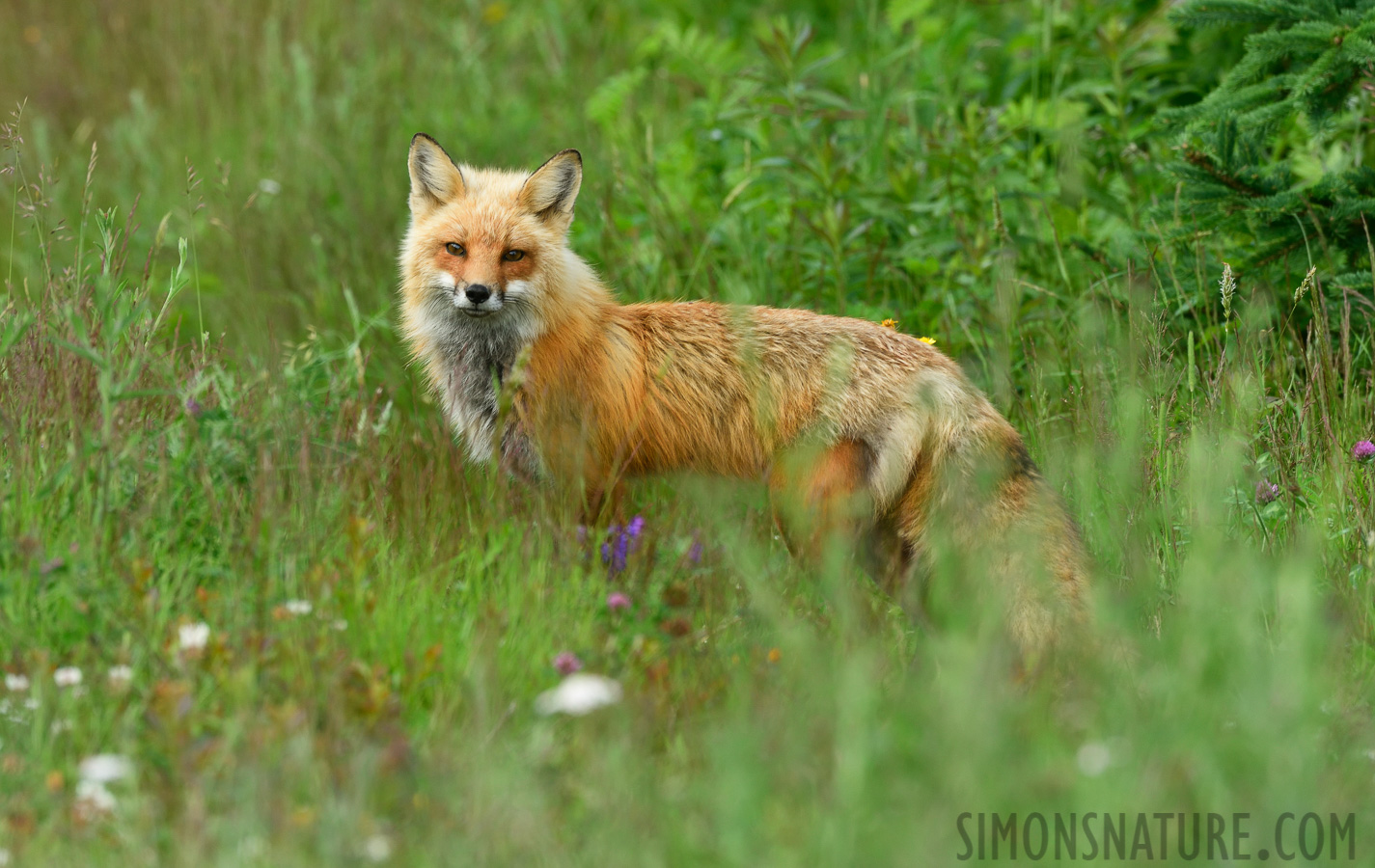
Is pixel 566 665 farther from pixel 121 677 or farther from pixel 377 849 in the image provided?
pixel 121 677

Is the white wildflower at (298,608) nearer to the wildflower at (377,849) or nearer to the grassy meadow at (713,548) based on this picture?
the grassy meadow at (713,548)

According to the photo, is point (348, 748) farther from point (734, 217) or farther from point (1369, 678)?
point (734, 217)

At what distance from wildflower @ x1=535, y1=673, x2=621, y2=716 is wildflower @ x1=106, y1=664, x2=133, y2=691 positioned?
89 centimetres

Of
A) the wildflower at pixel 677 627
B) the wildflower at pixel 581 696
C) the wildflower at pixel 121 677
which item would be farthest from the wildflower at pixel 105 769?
the wildflower at pixel 677 627

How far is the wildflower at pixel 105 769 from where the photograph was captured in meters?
2.30

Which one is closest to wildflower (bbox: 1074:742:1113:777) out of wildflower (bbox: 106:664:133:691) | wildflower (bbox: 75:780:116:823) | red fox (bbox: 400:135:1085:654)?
red fox (bbox: 400:135:1085:654)

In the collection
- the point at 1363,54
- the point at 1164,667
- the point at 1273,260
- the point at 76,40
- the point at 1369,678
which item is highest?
the point at 76,40

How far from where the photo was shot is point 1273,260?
479 cm

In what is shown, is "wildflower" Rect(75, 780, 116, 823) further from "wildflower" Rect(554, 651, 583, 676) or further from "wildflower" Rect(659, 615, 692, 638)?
"wildflower" Rect(659, 615, 692, 638)

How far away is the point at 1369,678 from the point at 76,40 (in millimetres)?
9372

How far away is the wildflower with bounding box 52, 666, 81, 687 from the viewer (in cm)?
263

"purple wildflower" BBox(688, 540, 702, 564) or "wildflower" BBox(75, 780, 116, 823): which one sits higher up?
"wildflower" BBox(75, 780, 116, 823)

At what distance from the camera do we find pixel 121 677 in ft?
8.54

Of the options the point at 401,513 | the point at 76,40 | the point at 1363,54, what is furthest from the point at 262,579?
the point at 76,40
